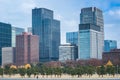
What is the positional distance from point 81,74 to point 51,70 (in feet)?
41.0

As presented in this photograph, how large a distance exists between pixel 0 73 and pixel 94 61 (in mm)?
70994

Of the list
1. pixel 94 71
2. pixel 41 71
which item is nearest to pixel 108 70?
pixel 94 71

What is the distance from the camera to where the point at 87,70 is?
125m

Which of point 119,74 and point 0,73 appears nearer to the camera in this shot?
point 119,74

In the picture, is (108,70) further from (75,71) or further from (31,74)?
(31,74)

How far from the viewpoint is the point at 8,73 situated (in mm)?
141375

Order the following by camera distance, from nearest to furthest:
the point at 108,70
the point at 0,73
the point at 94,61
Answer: the point at 108,70
the point at 0,73
the point at 94,61

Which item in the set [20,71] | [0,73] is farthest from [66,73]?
[0,73]

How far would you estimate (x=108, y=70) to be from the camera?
123875 mm

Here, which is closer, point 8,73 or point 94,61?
point 8,73

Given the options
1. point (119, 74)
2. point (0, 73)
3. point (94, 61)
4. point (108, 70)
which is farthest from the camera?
point (94, 61)

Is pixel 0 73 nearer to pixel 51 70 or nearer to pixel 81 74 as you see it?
pixel 51 70

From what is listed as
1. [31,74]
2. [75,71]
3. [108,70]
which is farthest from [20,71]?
[108,70]

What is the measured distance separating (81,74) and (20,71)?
26008mm
